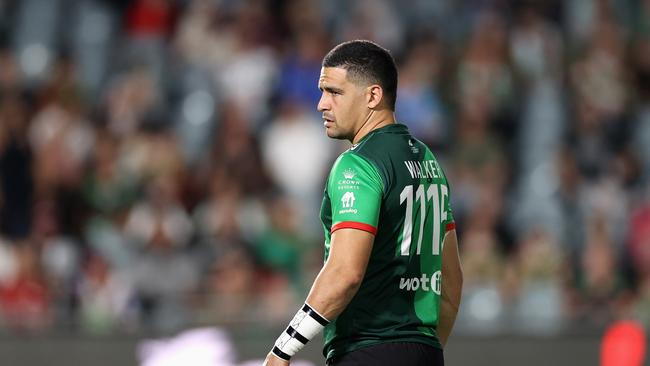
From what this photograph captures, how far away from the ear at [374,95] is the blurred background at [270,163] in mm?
4010

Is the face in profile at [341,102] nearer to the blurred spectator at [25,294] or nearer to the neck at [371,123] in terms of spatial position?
the neck at [371,123]

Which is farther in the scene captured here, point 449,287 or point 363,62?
point 449,287

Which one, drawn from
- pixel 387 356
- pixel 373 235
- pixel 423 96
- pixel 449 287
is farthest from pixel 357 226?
pixel 423 96

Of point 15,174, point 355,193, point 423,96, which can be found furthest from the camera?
point 423,96

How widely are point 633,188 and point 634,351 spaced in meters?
2.45

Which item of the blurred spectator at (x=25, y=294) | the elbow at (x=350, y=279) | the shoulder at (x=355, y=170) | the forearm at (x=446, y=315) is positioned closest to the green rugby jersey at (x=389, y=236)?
the shoulder at (x=355, y=170)

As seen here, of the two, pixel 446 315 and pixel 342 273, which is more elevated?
pixel 446 315

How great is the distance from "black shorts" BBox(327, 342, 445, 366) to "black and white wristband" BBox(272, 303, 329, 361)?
0.75ft

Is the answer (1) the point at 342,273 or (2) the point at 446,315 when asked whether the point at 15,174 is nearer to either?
(2) the point at 446,315

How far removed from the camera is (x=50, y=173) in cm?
1049

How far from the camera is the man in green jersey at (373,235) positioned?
4.37 meters

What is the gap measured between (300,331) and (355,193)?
0.51 meters

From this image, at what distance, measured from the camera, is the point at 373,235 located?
14.4ft

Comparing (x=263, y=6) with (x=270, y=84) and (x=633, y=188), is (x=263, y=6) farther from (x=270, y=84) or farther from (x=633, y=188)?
(x=633, y=188)
